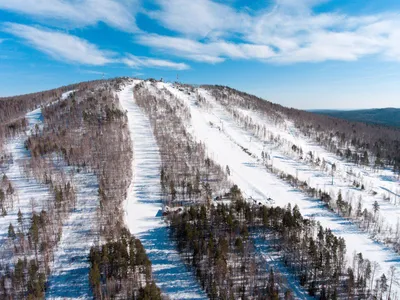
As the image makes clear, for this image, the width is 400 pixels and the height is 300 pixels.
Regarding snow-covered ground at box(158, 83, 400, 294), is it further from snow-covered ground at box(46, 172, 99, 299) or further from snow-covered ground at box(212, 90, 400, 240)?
snow-covered ground at box(46, 172, 99, 299)

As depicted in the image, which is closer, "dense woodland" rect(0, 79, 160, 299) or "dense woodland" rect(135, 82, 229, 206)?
"dense woodland" rect(0, 79, 160, 299)

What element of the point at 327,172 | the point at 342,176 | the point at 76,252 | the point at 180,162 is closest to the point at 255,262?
the point at 76,252

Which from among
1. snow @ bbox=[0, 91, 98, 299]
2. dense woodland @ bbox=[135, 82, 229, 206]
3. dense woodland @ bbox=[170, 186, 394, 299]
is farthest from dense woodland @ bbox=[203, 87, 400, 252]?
snow @ bbox=[0, 91, 98, 299]

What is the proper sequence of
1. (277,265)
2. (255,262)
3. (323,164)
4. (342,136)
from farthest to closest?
1. (342,136)
2. (323,164)
3. (277,265)
4. (255,262)

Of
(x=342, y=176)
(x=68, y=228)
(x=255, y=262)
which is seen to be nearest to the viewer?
(x=255, y=262)

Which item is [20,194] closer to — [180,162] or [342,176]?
[180,162]

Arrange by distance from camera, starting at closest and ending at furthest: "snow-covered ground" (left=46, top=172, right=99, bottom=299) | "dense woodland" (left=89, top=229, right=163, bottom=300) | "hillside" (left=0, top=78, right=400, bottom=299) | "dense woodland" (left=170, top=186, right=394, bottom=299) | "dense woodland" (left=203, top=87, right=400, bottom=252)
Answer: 1. "dense woodland" (left=89, top=229, right=163, bottom=300)
2. "snow-covered ground" (left=46, top=172, right=99, bottom=299)
3. "dense woodland" (left=170, top=186, right=394, bottom=299)
4. "hillside" (left=0, top=78, right=400, bottom=299)
5. "dense woodland" (left=203, top=87, right=400, bottom=252)

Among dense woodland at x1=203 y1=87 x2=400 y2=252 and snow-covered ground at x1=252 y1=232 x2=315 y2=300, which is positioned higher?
dense woodland at x1=203 y1=87 x2=400 y2=252
